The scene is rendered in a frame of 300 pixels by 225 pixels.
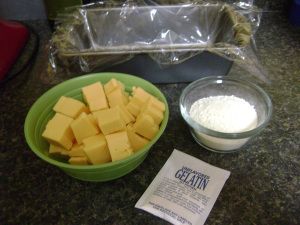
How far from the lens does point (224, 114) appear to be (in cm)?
62

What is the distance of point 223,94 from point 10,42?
0.62 meters

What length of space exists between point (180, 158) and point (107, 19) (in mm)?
458

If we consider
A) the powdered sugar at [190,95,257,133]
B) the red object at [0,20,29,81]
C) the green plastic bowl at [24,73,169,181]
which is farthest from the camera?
the red object at [0,20,29,81]

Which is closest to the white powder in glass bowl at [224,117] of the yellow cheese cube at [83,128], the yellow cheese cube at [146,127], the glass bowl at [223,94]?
the glass bowl at [223,94]

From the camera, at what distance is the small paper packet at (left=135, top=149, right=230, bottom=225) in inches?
20.1

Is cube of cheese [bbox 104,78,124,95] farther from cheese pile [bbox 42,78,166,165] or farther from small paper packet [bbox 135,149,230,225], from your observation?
small paper packet [bbox 135,149,230,225]

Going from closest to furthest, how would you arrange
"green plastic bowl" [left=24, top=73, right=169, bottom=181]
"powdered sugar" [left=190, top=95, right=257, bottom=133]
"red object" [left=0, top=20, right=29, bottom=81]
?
"green plastic bowl" [left=24, top=73, right=169, bottom=181]
"powdered sugar" [left=190, top=95, right=257, bottom=133]
"red object" [left=0, top=20, right=29, bottom=81]

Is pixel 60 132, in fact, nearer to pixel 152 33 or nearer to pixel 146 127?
pixel 146 127

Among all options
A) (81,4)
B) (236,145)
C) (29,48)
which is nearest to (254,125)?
(236,145)

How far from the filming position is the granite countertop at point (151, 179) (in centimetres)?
→ 52

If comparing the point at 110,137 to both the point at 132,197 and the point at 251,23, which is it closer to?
the point at 132,197

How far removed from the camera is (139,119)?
1.83 ft

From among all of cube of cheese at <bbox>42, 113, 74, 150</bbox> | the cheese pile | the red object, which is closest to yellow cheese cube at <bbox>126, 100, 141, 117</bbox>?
the cheese pile

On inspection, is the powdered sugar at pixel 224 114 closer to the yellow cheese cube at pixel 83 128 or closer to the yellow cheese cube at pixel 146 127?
the yellow cheese cube at pixel 146 127
